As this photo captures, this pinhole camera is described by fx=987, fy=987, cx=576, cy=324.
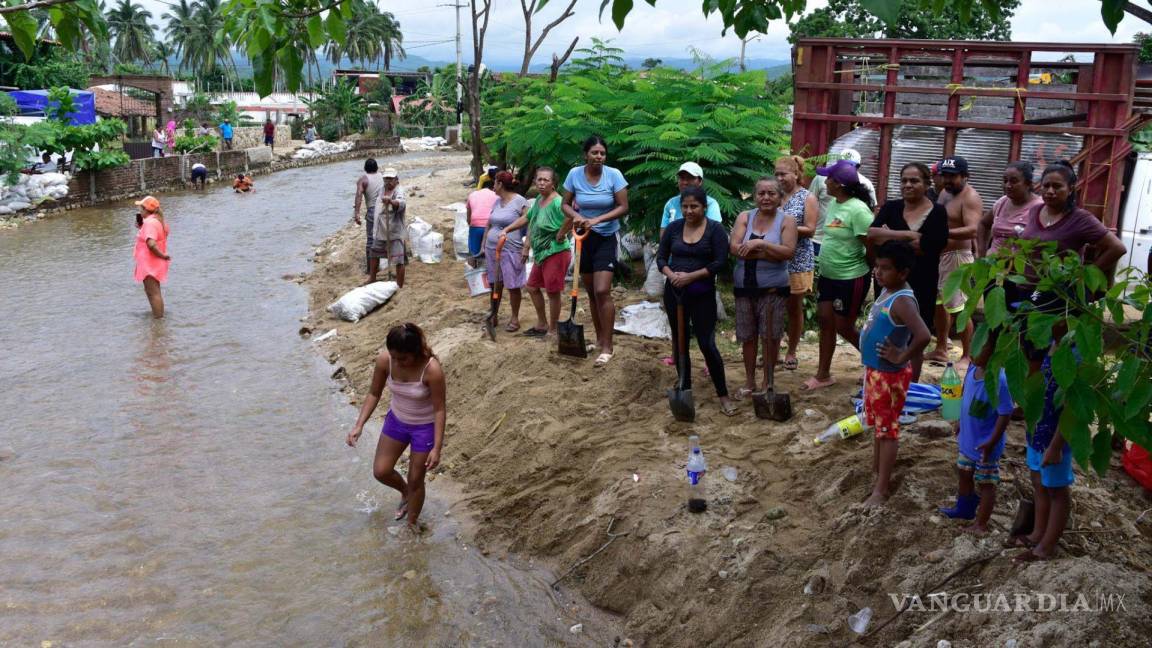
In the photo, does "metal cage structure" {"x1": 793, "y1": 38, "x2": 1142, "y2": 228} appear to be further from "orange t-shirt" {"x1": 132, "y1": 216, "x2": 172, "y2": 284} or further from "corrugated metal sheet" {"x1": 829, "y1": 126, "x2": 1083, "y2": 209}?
"orange t-shirt" {"x1": 132, "y1": 216, "x2": 172, "y2": 284}

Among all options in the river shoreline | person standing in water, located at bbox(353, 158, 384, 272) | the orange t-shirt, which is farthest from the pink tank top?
the river shoreline

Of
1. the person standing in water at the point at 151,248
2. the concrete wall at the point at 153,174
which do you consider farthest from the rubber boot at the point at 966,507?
the concrete wall at the point at 153,174

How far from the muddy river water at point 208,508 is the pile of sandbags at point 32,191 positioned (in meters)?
8.98

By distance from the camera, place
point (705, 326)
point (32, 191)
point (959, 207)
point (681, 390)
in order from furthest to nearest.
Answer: point (32, 191) < point (705, 326) < point (681, 390) < point (959, 207)

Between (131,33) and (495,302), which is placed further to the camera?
(131,33)

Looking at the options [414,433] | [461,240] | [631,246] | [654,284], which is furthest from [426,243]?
[414,433]

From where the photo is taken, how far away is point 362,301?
1242cm

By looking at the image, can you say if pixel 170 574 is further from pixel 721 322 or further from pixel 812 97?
pixel 812 97

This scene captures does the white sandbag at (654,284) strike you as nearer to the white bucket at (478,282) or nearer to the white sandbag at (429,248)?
the white bucket at (478,282)

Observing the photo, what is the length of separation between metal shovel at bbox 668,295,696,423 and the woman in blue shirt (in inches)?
47.1

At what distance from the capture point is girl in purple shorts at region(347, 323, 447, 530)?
237 inches

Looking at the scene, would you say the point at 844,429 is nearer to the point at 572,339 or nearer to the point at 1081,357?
the point at 572,339

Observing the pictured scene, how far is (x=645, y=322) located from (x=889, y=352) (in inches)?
163

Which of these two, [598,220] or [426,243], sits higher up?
[598,220]
